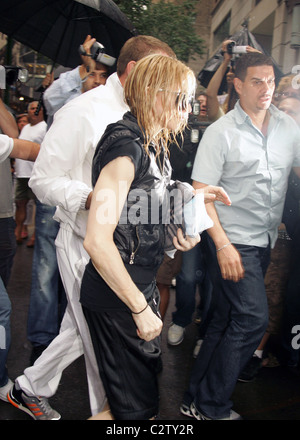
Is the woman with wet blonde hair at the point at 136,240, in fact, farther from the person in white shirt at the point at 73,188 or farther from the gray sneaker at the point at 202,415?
the gray sneaker at the point at 202,415

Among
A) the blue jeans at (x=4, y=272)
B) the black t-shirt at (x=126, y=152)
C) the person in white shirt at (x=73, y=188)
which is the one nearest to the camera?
the black t-shirt at (x=126, y=152)

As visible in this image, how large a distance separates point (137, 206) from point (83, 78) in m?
2.10

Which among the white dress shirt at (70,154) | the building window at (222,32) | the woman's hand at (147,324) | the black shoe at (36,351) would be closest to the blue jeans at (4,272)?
the black shoe at (36,351)

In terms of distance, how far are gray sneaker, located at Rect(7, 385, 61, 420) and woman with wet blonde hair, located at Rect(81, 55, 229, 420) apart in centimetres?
89

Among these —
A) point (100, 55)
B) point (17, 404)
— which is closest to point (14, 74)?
point (100, 55)

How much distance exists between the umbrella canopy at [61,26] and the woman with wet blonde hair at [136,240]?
275 cm

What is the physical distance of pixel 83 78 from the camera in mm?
3600

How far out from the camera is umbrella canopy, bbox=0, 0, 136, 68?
14.5 ft

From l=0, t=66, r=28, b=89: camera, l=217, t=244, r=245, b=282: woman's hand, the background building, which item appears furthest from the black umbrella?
l=217, t=244, r=245, b=282: woman's hand

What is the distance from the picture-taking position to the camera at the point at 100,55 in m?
3.36

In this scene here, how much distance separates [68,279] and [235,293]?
0.93 m

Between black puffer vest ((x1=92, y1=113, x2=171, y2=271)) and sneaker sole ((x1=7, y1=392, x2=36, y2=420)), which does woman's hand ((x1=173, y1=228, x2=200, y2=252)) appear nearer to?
black puffer vest ((x1=92, y1=113, x2=171, y2=271))
